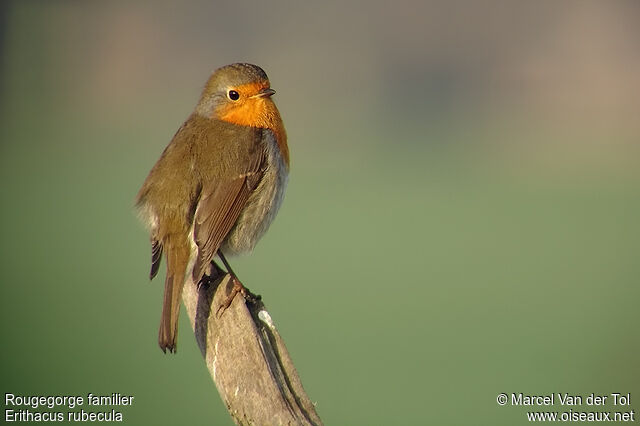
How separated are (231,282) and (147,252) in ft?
27.7

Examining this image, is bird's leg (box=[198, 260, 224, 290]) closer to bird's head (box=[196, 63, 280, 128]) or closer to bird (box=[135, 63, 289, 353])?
bird (box=[135, 63, 289, 353])

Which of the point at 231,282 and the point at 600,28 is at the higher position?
the point at 600,28

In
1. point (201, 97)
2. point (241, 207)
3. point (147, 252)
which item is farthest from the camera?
point (147, 252)

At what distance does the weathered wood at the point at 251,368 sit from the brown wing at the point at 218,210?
21.0 inches

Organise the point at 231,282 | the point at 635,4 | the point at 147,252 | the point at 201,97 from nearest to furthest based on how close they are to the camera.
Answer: the point at 231,282, the point at 201,97, the point at 147,252, the point at 635,4

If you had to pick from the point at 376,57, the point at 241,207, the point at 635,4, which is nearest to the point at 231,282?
the point at 241,207

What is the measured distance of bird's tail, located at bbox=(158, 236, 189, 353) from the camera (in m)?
4.26

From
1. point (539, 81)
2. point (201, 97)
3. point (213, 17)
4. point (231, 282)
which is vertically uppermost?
point (213, 17)

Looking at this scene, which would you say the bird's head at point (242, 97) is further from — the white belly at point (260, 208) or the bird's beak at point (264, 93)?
the white belly at point (260, 208)

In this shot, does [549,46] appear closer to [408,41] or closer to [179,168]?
[408,41]

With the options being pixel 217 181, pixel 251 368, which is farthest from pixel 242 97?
pixel 251 368

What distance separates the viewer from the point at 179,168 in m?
4.92

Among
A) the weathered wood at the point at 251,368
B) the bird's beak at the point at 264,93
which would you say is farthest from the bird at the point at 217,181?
the weathered wood at the point at 251,368

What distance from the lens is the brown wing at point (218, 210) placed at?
4.74 metres
